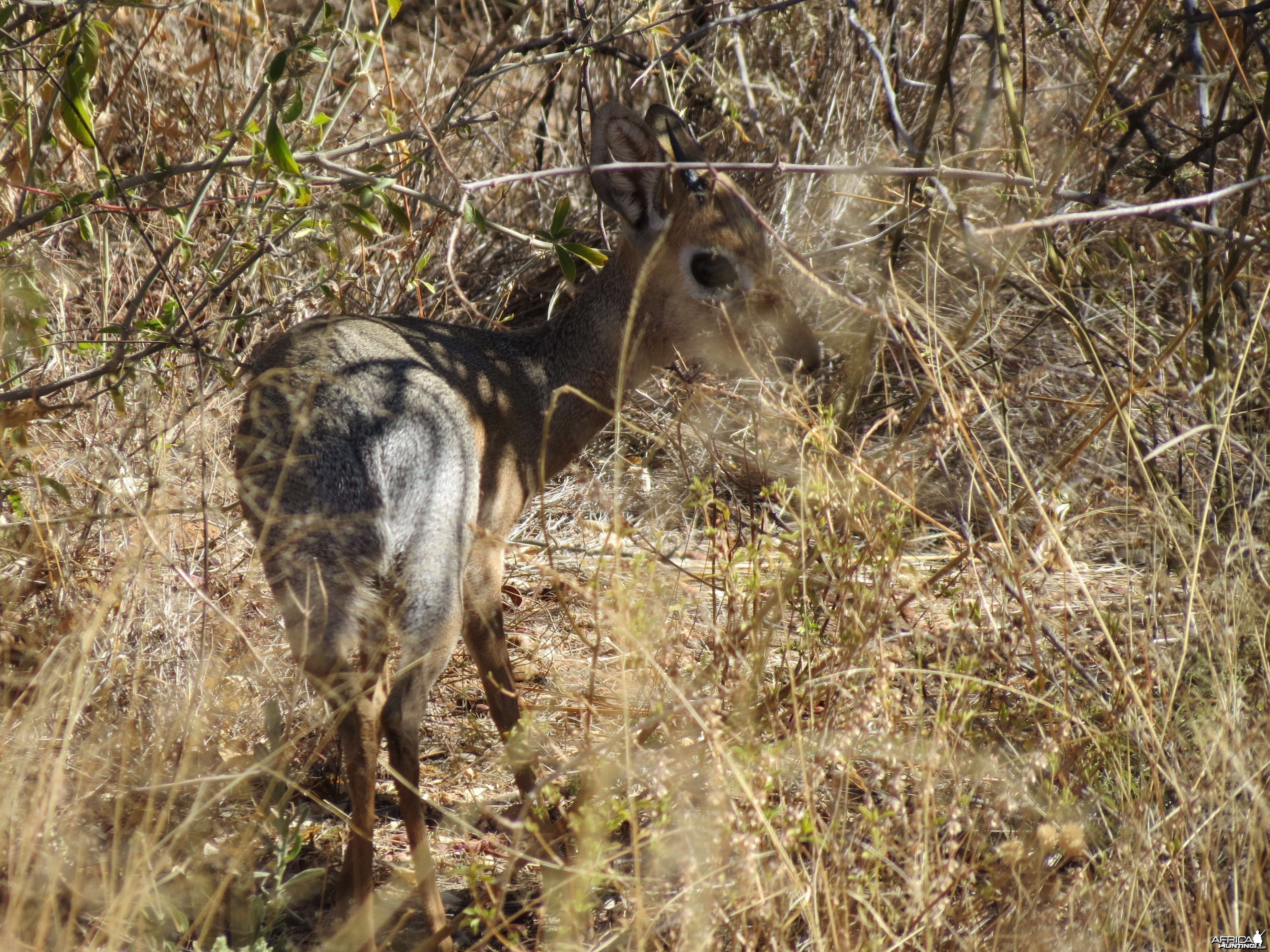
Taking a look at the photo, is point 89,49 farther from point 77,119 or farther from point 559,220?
point 559,220

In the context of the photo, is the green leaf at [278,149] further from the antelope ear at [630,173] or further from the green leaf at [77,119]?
the antelope ear at [630,173]

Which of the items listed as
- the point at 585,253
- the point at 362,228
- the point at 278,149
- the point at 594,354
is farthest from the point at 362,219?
the point at 594,354

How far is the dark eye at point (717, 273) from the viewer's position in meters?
4.12

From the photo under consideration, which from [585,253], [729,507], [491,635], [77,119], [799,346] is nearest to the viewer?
[77,119]

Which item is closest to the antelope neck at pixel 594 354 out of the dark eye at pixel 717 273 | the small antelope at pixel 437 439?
the small antelope at pixel 437 439

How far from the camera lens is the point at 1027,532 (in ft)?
15.3

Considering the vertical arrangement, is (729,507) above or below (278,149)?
below

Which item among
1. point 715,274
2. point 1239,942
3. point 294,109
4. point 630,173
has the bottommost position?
point 1239,942

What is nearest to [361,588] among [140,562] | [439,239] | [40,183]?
[140,562]

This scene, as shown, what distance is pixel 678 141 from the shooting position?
414 centimetres

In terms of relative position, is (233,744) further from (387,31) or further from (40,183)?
(387,31)

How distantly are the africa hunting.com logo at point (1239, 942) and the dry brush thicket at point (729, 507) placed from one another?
0.04 m

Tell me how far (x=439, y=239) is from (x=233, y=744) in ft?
9.09

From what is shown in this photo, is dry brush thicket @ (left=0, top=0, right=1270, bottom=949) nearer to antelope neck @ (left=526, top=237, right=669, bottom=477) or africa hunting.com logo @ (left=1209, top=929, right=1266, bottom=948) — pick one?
africa hunting.com logo @ (left=1209, top=929, right=1266, bottom=948)
